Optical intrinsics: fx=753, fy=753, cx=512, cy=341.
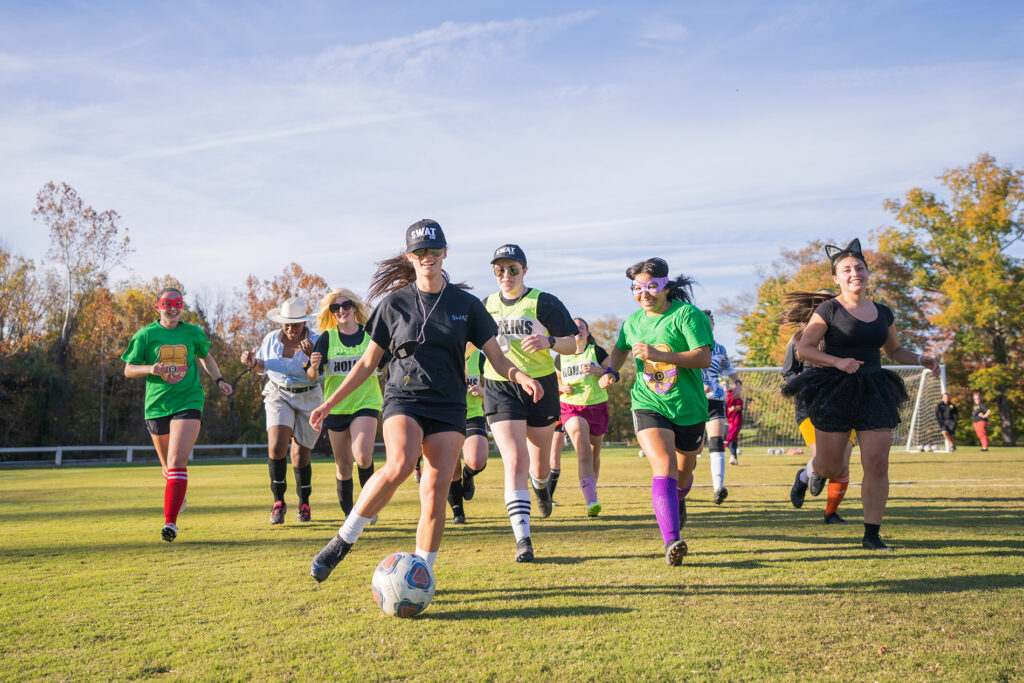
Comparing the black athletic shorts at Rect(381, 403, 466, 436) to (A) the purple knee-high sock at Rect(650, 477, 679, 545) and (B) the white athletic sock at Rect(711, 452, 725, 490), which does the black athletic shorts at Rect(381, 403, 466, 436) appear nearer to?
(A) the purple knee-high sock at Rect(650, 477, 679, 545)

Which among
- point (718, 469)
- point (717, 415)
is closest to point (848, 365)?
point (718, 469)

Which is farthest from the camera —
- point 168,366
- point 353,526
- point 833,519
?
point 833,519

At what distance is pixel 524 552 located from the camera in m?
5.88

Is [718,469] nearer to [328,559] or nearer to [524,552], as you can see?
[524,552]

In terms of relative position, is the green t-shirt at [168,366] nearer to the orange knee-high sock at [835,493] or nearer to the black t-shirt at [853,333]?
the black t-shirt at [853,333]

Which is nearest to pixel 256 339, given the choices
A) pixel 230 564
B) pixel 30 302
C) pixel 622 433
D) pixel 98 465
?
pixel 30 302

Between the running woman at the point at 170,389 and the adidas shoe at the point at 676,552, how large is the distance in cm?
467

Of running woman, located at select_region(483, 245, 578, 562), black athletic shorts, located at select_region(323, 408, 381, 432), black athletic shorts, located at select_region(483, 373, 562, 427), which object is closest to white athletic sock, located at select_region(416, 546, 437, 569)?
running woman, located at select_region(483, 245, 578, 562)

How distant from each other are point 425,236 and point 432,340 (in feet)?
2.25

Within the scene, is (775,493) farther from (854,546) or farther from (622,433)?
(622,433)

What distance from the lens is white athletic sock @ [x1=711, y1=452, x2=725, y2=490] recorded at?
9836 millimetres

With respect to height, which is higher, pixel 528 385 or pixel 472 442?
pixel 528 385

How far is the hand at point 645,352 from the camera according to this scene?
566 centimetres

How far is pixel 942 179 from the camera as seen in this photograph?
43688 mm
